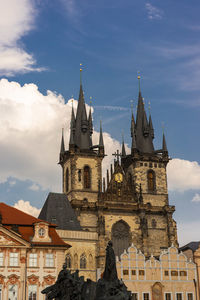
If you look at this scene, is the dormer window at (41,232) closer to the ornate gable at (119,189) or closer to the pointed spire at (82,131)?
the ornate gable at (119,189)

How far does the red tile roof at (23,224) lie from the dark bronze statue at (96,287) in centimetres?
1791

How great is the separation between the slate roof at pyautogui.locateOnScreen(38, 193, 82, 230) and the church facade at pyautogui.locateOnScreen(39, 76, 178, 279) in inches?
24.5

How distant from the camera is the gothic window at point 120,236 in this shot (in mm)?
67125

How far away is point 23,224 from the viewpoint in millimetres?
43281

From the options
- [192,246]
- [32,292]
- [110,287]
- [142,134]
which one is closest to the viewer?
[110,287]

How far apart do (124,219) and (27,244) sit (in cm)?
2953

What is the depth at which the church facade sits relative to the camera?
220ft

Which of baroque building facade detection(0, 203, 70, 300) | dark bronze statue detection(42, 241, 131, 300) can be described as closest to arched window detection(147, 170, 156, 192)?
baroque building facade detection(0, 203, 70, 300)

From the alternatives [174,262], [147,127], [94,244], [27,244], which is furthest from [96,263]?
[147,127]

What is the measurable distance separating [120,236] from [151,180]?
11.5 metres

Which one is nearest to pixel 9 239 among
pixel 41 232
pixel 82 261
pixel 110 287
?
pixel 41 232

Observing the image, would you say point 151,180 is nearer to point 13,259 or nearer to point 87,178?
point 87,178

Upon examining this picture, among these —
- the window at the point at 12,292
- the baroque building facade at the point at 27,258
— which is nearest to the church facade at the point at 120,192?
the baroque building facade at the point at 27,258

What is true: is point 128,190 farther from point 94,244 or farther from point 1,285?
point 1,285
